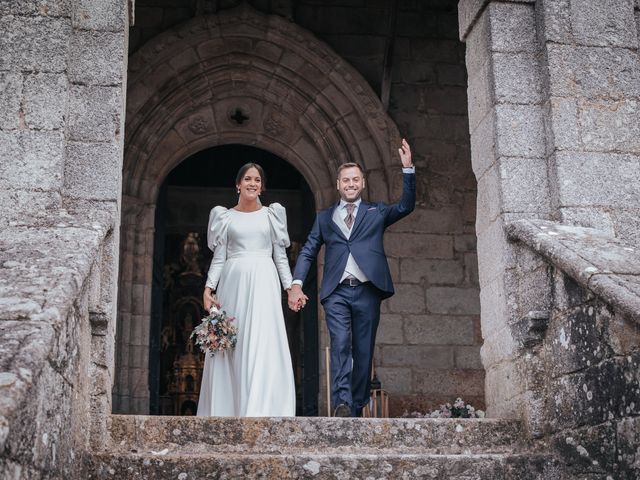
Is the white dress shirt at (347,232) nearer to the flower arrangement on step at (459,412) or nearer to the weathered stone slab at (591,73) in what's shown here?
the weathered stone slab at (591,73)

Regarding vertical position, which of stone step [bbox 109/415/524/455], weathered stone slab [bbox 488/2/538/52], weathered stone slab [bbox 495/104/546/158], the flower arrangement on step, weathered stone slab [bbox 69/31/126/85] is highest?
weathered stone slab [bbox 488/2/538/52]

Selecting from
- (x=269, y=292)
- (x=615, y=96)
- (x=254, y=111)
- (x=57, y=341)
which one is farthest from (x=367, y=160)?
(x=57, y=341)

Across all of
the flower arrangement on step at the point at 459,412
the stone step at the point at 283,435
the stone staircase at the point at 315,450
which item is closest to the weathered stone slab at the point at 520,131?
the stone staircase at the point at 315,450

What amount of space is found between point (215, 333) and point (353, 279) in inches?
33.4

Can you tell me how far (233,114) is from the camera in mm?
8023

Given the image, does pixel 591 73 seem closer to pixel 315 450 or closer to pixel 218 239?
pixel 218 239

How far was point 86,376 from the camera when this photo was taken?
3682mm

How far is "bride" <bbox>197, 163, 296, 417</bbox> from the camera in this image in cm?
509

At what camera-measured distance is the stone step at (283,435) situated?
3.73 m

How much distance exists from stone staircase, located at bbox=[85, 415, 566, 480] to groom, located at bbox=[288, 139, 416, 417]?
2.75ft

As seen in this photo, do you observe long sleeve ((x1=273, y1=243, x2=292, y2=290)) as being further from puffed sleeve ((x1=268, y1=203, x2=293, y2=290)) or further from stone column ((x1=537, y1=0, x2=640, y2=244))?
stone column ((x1=537, y1=0, x2=640, y2=244))

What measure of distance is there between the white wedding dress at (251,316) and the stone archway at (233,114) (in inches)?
87.5

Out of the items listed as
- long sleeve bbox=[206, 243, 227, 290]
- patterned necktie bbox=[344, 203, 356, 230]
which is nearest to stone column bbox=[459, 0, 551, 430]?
patterned necktie bbox=[344, 203, 356, 230]

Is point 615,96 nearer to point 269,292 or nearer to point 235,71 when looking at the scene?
point 269,292
